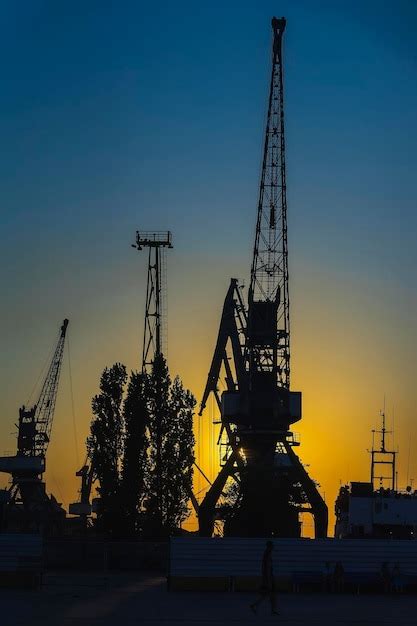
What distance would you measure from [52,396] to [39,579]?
118 metres

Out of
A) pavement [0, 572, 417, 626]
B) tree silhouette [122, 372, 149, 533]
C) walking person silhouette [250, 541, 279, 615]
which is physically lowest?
pavement [0, 572, 417, 626]

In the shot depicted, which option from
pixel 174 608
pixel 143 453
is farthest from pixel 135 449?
pixel 174 608

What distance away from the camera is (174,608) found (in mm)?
36781

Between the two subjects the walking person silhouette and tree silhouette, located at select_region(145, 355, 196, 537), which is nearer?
the walking person silhouette

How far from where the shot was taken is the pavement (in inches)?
1281

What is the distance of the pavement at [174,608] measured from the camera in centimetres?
3253

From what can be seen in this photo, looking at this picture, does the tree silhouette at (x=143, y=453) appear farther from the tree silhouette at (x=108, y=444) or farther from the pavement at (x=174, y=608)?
the pavement at (x=174, y=608)

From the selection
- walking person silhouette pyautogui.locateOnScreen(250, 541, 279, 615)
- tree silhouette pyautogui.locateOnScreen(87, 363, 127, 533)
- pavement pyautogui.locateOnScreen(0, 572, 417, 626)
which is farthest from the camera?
tree silhouette pyautogui.locateOnScreen(87, 363, 127, 533)

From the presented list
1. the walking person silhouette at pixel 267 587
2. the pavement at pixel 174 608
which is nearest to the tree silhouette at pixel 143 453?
the pavement at pixel 174 608

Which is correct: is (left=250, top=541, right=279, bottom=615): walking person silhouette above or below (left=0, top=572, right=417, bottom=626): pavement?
above

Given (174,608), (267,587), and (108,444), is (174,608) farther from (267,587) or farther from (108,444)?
(108,444)

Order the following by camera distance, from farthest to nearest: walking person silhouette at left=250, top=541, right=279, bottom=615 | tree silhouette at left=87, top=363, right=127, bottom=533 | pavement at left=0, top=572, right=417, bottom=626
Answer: tree silhouette at left=87, top=363, right=127, bottom=533
walking person silhouette at left=250, top=541, right=279, bottom=615
pavement at left=0, top=572, right=417, bottom=626

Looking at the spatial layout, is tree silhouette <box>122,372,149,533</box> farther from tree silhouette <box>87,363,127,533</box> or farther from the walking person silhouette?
the walking person silhouette

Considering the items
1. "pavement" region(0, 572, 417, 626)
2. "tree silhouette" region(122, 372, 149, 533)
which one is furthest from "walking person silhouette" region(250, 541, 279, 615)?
"tree silhouette" region(122, 372, 149, 533)
